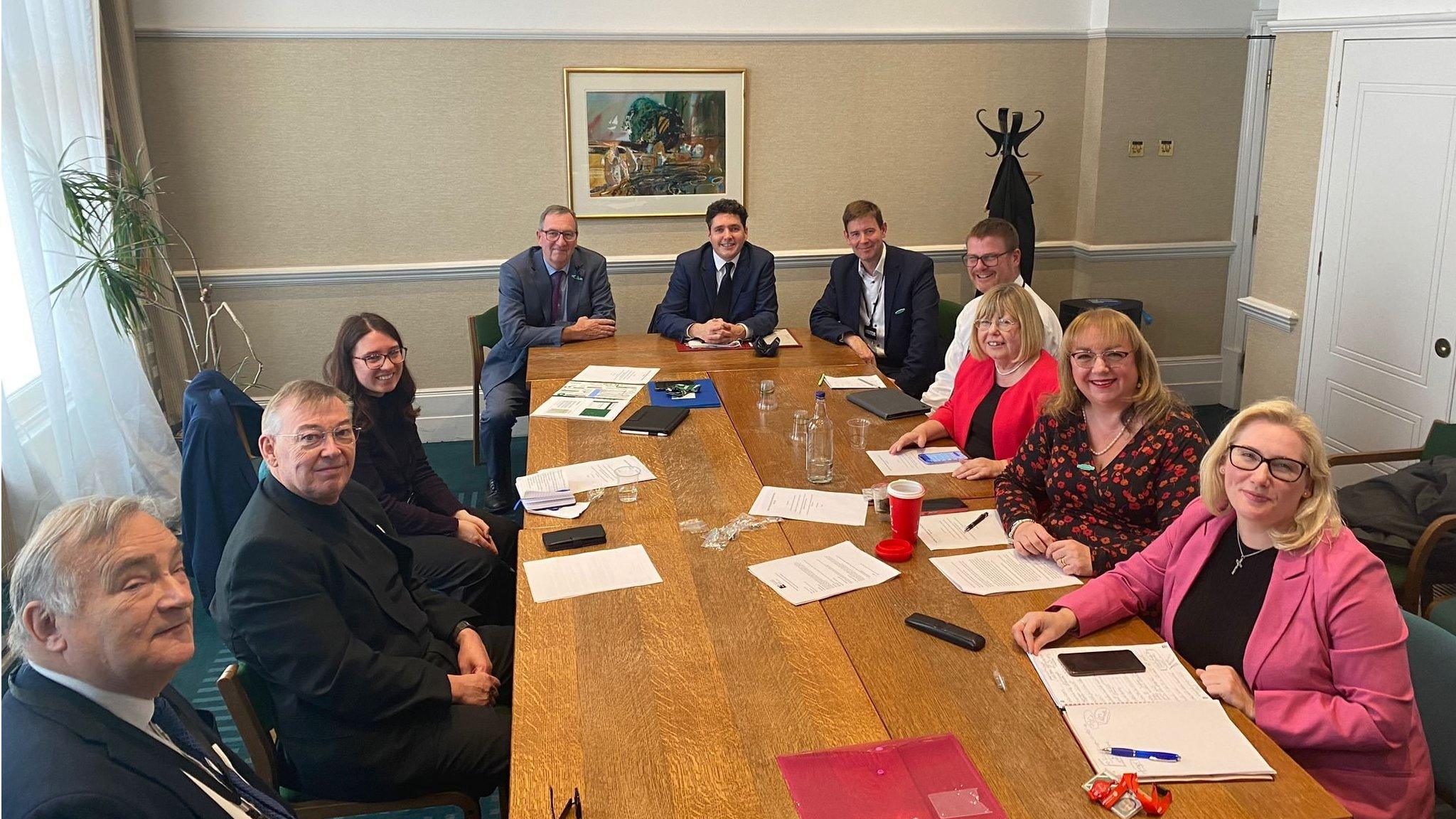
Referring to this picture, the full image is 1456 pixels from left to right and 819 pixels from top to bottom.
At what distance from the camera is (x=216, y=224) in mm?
5750

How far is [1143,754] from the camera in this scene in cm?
192

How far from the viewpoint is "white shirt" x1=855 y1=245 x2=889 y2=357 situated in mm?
5398

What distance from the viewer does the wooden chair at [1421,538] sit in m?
3.19

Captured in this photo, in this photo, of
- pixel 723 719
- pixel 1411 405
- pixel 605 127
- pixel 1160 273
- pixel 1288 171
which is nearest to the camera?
pixel 723 719

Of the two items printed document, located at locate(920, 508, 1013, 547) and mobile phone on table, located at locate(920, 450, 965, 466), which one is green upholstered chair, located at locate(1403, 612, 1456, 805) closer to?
printed document, located at locate(920, 508, 1013, 547)

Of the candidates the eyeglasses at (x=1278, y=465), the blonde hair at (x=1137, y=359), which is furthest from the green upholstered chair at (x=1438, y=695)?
the blonde hair at (x=1137, y=359)

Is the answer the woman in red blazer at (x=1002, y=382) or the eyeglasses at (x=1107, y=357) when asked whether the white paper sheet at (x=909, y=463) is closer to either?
the woman in red blazer at (x=1002, y=382)

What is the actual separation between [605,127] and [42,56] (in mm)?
2641

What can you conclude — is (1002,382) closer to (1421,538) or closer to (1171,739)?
(1421,538)

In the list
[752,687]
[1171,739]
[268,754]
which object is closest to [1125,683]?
[1171,739]

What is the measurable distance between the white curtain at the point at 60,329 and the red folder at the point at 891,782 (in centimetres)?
327

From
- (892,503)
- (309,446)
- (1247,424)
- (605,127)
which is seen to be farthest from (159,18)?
(1247,424)

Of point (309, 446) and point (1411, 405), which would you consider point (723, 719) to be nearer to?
point (309, 446)

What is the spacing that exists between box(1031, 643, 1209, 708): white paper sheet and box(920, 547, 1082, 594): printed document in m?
0.31
